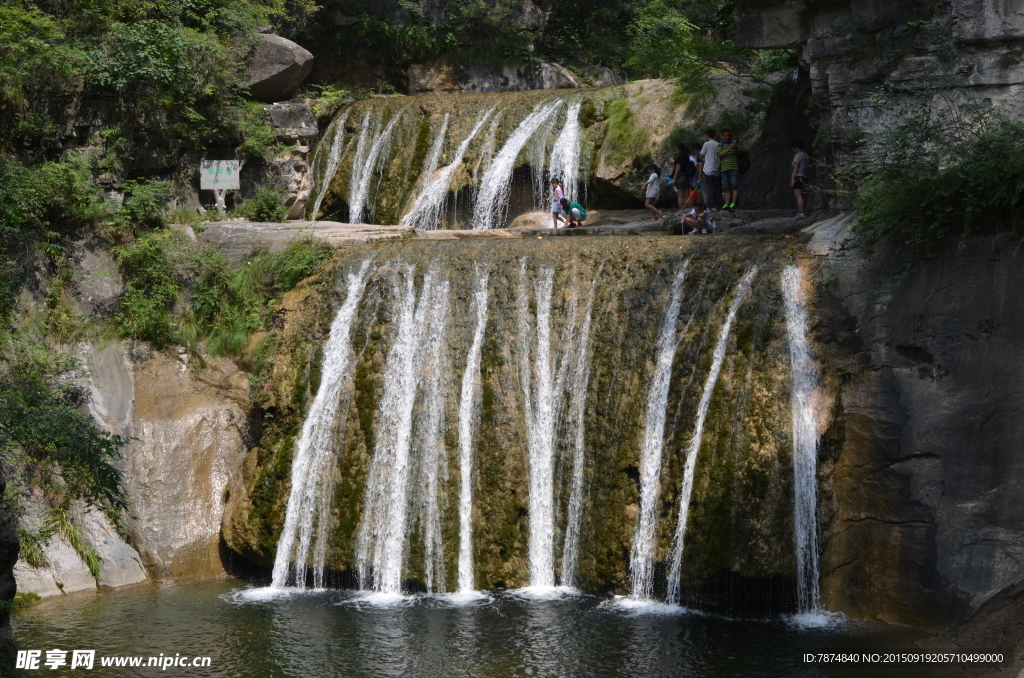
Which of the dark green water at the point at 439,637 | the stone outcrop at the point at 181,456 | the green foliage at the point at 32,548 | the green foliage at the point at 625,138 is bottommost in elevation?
the dark green water at the point at 439,637

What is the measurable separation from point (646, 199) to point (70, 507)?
923 centimetres

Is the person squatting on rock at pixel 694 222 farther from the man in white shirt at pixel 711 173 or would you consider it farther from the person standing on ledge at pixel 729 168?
the man in white shirt at pixel 711 173

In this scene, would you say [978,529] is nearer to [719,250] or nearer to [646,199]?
[719,250]

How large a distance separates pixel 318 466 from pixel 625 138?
7921 mm

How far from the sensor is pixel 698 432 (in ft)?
33.8

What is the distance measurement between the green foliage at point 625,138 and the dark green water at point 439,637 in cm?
826

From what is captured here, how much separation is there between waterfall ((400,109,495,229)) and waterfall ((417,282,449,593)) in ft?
14.3

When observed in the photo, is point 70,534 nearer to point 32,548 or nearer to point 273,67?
point 32,548

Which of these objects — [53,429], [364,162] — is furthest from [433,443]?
[364,162]

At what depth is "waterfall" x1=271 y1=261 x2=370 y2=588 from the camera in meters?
11.4

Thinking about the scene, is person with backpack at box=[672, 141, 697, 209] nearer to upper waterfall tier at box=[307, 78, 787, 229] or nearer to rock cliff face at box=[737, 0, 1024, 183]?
upper waterfall tier at box=[307, 78, 787, 229]

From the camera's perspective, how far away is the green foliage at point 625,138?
52.5ft

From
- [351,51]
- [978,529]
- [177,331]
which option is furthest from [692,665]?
[351,51]

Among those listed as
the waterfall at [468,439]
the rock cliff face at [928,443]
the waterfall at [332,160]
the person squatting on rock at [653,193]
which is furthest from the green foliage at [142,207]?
the rock cliff face at [928,443]
